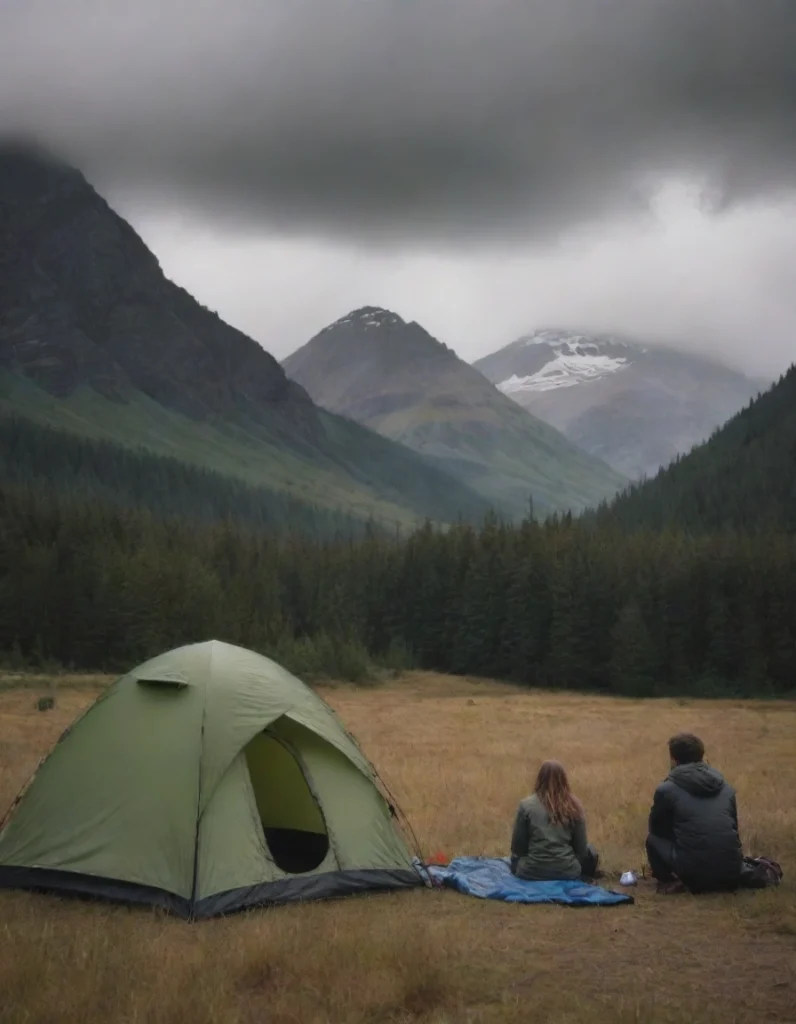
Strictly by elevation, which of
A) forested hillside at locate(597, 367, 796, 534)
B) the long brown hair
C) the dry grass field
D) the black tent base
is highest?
forested hillside at locate(597, 367, 796, 534)

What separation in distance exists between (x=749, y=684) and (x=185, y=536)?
61582mm

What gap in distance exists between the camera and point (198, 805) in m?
12.8

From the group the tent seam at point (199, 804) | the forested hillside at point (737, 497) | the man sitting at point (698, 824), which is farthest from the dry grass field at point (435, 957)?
the forested hillside at point (737, 497)

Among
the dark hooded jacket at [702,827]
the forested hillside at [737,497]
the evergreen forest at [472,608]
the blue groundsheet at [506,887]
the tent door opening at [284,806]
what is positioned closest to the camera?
the blue groundsheet at [506,887]

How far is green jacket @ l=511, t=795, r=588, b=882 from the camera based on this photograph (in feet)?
43.4

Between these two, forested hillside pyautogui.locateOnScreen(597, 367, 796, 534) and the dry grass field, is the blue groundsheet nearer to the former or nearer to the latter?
the dry grass field

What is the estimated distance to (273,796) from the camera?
624 inches

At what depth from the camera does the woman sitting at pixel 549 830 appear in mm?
13211

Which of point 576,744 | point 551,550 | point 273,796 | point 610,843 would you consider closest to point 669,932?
point 610,843

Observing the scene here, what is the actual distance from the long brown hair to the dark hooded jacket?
3.95 ft

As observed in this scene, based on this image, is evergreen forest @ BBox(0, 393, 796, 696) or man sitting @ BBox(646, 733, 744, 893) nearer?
man sitting @ BBox(646, 733, 744, 893)

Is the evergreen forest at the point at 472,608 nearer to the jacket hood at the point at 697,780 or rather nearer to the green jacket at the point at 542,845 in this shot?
the green jacket at the point at 542,845

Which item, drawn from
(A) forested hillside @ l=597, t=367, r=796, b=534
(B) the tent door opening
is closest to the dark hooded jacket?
(B) the tent door opening

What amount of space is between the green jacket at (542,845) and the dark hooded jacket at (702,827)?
1.34 meters
